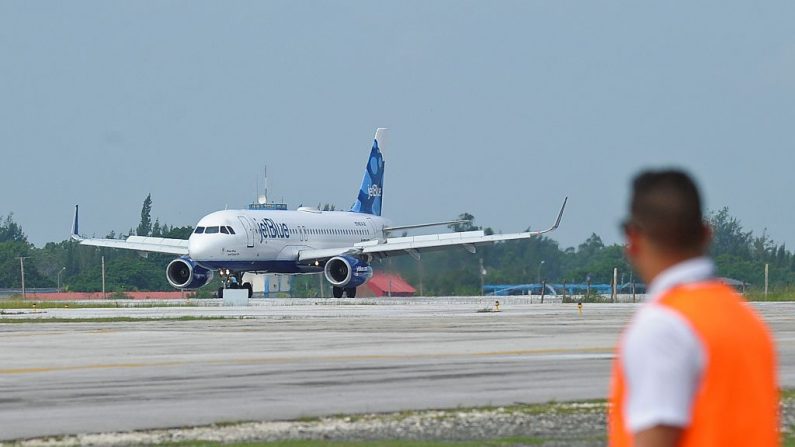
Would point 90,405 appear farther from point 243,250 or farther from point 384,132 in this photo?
point 384,132

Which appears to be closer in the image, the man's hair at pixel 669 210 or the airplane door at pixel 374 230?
the man's hair at pixel 669 210

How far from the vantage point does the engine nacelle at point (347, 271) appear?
62406 millimetres

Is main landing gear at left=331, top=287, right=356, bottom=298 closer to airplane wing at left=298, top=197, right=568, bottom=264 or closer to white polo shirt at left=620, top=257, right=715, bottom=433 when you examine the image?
airplane wing at left=298, top=197, right=568, bottom=264

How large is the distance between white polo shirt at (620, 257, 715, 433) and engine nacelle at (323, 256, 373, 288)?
5830cm

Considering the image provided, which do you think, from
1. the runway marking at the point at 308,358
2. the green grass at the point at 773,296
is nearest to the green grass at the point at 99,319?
the runway marking at the point at 308,358

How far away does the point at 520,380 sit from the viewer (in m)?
17.7

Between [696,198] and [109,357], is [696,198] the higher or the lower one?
the higher one

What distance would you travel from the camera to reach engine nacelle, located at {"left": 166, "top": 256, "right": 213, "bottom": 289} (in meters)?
63.0

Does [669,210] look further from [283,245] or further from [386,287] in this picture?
[386,287]

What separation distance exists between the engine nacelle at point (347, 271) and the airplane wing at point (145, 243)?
7.13m

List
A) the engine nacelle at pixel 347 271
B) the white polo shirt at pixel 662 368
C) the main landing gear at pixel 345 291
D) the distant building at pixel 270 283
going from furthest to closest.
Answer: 1. the distant building at pixel 270 283
2. the main landing gear at pixel 345 291
3. the engine nacelle at pixel 347 271
4. the white polo shirt at pixel 662 368

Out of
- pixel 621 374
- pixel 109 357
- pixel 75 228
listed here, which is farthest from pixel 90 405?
pixel 75 228

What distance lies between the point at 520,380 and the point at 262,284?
55339 mm

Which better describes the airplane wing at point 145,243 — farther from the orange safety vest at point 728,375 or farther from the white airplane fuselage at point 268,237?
the orange safety vest at point 728,375
